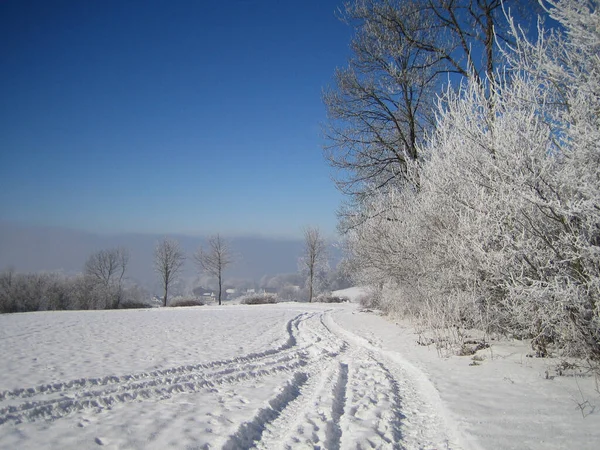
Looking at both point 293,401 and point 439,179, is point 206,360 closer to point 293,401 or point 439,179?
point 293,401


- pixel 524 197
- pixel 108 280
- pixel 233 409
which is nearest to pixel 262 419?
pixel 233 409

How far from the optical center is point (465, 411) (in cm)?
409

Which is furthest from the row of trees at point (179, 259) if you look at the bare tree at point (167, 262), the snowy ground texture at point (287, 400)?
the snowy ground texture at point (287, 400)

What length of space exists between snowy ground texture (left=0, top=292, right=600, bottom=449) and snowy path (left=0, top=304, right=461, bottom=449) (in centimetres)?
2

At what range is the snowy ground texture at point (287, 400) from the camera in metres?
3.43

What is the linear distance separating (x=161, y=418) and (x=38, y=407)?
1493 millimetres

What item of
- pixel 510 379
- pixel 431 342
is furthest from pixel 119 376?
pixel 431 342

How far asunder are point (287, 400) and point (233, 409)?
0.72 meters

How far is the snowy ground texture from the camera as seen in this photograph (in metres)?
3.43

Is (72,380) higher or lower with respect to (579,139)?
lower

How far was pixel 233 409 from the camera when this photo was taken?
4234 millimetres

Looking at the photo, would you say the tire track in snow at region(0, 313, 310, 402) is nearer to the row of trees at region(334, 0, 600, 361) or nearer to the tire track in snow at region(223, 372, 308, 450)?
the tire track in snow at region(223, 372, 308, 450)

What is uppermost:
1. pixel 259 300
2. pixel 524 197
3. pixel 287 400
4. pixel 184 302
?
pixel 524 197

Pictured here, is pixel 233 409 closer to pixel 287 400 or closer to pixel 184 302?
pixel 287 400
